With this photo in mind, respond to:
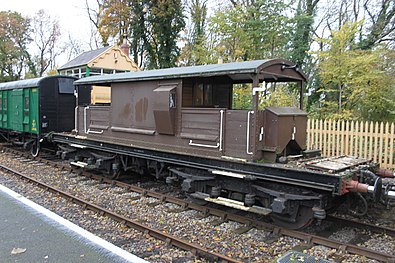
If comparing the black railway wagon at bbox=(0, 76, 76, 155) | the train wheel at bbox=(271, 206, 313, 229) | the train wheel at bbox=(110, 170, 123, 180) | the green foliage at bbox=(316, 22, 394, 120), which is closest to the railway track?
the train wheel at bbox=(271, 206, 313, 229)

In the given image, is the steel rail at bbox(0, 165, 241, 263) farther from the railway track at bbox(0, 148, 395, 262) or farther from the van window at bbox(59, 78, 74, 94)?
the van window at bbox(59, 78, 74, 94)

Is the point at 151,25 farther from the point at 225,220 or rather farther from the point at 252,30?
the point at 225,220

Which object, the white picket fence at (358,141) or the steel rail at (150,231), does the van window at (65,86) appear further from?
the white picket fence at (358,141)

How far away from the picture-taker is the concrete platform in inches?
187

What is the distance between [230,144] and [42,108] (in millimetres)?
8803

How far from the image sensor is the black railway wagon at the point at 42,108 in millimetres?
A: 12531

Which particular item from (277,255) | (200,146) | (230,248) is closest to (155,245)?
(230,248)

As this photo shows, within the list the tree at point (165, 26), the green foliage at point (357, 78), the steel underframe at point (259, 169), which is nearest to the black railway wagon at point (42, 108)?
the steel underframe at point (259, 169)

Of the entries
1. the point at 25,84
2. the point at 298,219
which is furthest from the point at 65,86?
the point at 298,219

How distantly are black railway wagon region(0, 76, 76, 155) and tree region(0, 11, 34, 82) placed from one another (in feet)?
119

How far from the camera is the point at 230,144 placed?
6324 mm

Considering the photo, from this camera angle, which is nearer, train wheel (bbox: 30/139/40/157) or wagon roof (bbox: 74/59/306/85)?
wagon roof (bbox: 74/59/306/85)

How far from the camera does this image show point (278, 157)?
6.27 meters

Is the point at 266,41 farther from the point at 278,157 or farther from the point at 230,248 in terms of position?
the point at 230,248
